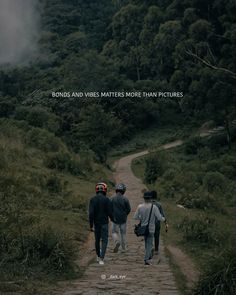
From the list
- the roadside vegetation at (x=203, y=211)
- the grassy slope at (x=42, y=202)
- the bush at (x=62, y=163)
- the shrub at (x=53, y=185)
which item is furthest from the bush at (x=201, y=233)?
the bush at (x=62, y=163)

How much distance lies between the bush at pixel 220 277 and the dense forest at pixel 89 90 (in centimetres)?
246

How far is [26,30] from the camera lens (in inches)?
3253

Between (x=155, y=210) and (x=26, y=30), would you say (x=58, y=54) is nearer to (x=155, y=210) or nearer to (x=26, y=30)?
(x=26, y=30)

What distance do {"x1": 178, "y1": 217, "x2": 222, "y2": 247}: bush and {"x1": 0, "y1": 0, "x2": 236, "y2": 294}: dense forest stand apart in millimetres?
3348

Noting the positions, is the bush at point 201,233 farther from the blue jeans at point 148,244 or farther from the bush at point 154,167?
the bush at point 154,167

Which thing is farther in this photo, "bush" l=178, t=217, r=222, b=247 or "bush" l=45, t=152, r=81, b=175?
"bush" l=45, t=152, r=81, b=175

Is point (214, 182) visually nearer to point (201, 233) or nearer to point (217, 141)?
point (201, 233)

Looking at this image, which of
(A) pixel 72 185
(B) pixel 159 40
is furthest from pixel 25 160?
(B) pixel 159 40

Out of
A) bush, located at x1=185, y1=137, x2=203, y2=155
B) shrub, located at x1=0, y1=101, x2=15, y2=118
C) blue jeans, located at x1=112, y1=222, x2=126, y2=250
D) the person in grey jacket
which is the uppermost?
shrub, located at x1=0, y1=101, x2=15, y2=118

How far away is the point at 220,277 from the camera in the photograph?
712 cm

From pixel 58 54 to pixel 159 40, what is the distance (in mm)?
21336

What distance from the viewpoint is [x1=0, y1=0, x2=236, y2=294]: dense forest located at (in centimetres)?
1451

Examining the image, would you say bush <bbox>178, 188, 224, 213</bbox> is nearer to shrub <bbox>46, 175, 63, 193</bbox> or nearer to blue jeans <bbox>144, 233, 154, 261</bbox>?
shrub <bbox>46, 175, 63, 193</bbox>

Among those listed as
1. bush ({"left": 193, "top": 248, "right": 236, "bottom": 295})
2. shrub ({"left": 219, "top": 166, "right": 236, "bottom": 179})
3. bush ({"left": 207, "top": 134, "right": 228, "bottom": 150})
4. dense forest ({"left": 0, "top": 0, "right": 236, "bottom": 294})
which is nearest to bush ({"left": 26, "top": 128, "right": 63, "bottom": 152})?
dense forest ({"left": 0, "top": 0, "right": 236, "bottom": 294})
